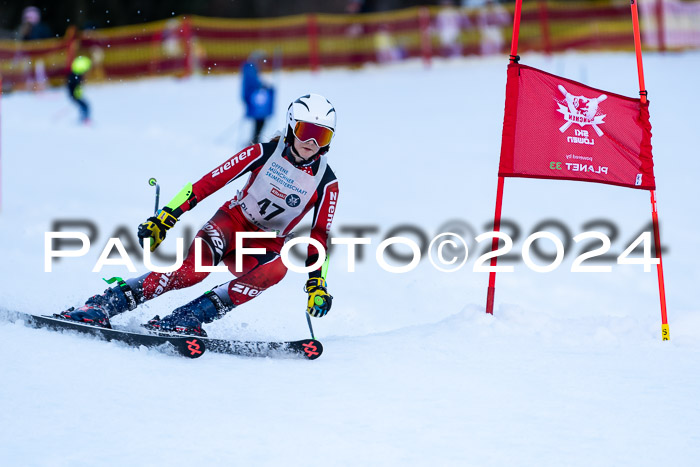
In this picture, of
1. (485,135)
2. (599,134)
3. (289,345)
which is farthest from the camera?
(485,135)

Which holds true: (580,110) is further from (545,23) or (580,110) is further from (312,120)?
(545,23)

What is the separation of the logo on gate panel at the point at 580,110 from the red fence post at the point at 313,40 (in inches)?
664

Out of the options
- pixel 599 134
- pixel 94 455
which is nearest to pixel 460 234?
pixel 599 134

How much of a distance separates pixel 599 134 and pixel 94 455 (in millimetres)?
→ 3823

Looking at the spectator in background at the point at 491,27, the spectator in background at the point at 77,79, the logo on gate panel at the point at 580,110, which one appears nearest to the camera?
the logo on gate panel at the point at 580,110

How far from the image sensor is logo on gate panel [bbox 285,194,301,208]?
516 centimetres

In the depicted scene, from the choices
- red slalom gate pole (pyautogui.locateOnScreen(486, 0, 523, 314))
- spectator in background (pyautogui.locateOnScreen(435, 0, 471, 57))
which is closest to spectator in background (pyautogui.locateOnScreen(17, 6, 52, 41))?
spectator in background (pyautogui.locateOnScreen(435, 0, 471, 57))

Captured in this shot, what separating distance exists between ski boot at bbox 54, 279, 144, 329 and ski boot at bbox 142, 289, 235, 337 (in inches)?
6.9

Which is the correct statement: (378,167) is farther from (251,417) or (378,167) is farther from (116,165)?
(251,417)

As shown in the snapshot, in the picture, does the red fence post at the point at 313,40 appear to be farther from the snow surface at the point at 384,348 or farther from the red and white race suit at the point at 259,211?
the red and white race suit at the point at 259,211

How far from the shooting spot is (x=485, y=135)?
1573 cm

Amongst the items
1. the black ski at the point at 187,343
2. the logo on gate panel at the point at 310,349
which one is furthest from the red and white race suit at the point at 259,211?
the logo on gate panel at the point at 310,349

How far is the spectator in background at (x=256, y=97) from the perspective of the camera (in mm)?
13734

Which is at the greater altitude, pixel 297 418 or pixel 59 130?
pixel 59 130
